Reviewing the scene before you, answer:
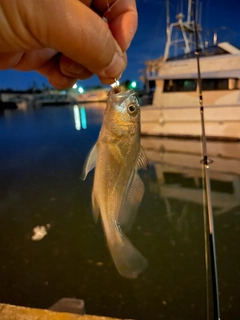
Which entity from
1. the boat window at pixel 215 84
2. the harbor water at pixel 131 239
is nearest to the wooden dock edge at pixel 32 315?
the harbor water at pixel 131 239

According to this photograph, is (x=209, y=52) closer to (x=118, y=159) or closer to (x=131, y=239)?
(x=131, y=239)

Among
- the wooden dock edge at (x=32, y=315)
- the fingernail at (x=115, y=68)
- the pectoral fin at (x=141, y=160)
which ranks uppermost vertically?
the fingernail at (x=115, y=68)

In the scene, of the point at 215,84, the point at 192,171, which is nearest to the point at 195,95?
the point at 215,84

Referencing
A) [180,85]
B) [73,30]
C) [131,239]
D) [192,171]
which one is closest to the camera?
[73,30]

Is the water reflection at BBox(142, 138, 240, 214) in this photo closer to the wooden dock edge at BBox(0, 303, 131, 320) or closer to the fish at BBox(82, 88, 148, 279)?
the wooden dock edge at BBox(0, 303, 131, 320)

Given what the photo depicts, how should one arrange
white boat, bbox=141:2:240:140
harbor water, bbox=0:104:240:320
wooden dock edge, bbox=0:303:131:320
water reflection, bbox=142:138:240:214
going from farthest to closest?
white boat, bbox=141:2:240:140 < water reflection, bbox=142:138:240:214 < harbor water, bbox=0:104:240:320 < wooden dock edge, bbox=0:303:131:320

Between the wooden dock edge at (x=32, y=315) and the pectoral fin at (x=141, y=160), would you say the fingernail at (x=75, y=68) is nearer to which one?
the pectoral fin at (x=141, y=160)

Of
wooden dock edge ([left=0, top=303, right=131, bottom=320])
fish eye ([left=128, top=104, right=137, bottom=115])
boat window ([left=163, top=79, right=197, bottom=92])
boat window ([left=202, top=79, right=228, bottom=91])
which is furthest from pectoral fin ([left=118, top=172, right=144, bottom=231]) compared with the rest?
boat window ([left=163, top=79, right=197, bottom=92])
